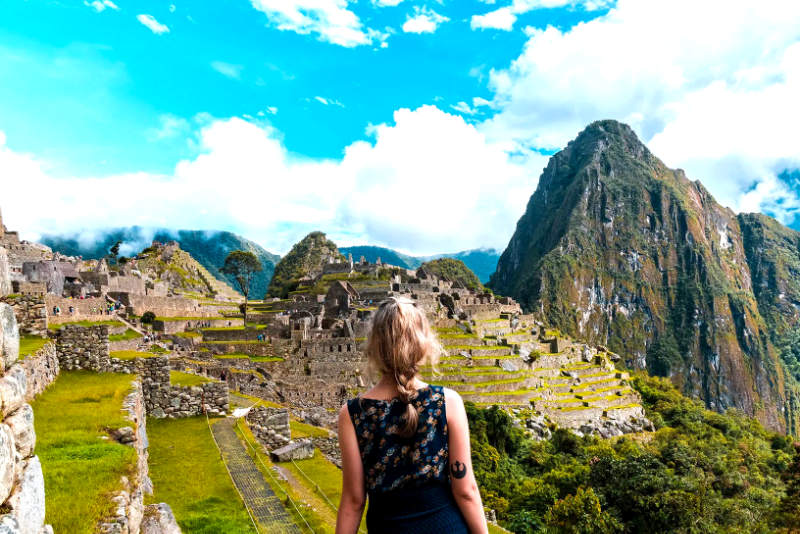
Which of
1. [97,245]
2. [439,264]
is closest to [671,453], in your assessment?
[439,264]

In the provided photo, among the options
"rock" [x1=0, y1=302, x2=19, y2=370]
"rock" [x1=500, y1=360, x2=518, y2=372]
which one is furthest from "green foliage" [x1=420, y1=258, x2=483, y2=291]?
"rock" [x1=0, y1=302, x2=19, y2=370]

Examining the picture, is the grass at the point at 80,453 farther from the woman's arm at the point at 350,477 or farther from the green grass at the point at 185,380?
the green grass at the point at 185,380

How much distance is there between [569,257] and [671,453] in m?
177

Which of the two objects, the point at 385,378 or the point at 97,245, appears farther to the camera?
the point at 97,245

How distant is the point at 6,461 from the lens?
239cm

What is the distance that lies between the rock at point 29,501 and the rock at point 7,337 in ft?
2.19

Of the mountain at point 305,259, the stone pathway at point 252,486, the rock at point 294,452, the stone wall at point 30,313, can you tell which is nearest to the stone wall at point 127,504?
the stone pathway at point 252,486

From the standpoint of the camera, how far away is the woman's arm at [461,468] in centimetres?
267

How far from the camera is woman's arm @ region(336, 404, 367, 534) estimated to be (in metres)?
2.70

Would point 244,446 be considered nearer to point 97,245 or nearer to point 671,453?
point 671,453

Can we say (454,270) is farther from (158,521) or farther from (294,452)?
(158,521)

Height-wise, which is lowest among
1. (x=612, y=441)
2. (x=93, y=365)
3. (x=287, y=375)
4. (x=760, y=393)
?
(x=760, y=393)

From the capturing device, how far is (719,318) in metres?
189

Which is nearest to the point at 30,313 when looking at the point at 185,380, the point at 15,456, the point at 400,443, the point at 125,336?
the point at 185,380
